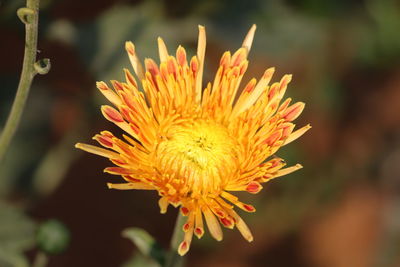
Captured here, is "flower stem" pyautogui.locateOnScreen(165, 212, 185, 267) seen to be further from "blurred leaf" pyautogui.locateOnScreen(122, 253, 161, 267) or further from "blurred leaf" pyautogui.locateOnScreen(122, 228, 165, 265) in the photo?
"blurred leaf" pyautogui.locateOnScreen(122, 253, 161, 267)

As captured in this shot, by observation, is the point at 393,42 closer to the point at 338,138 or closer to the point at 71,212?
the point at 338,138

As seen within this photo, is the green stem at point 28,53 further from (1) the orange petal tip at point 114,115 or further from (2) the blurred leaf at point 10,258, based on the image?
(2) the blurred leaf at point 10,258

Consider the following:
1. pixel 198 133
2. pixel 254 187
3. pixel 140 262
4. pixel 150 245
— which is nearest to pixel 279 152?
pixel 140 262

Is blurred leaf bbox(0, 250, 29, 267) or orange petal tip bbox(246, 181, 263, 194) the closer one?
→ orange petal tip bbox(246, 181, 263, 194)

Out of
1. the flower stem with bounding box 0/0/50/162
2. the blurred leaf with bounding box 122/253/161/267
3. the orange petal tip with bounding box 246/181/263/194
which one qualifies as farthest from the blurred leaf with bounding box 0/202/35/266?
the orange petal tip with bounding box 246/181/263/194

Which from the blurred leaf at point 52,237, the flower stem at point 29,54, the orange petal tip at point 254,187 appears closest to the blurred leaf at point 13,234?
the blurred leaf at point 52,237

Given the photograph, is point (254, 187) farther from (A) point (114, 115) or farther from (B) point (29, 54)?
→ (B) point (29, 54)

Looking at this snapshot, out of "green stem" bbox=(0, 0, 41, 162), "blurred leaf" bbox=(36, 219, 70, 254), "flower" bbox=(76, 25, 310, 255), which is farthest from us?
"blurred leaf" bbox=(36, 219, 70, 254)
